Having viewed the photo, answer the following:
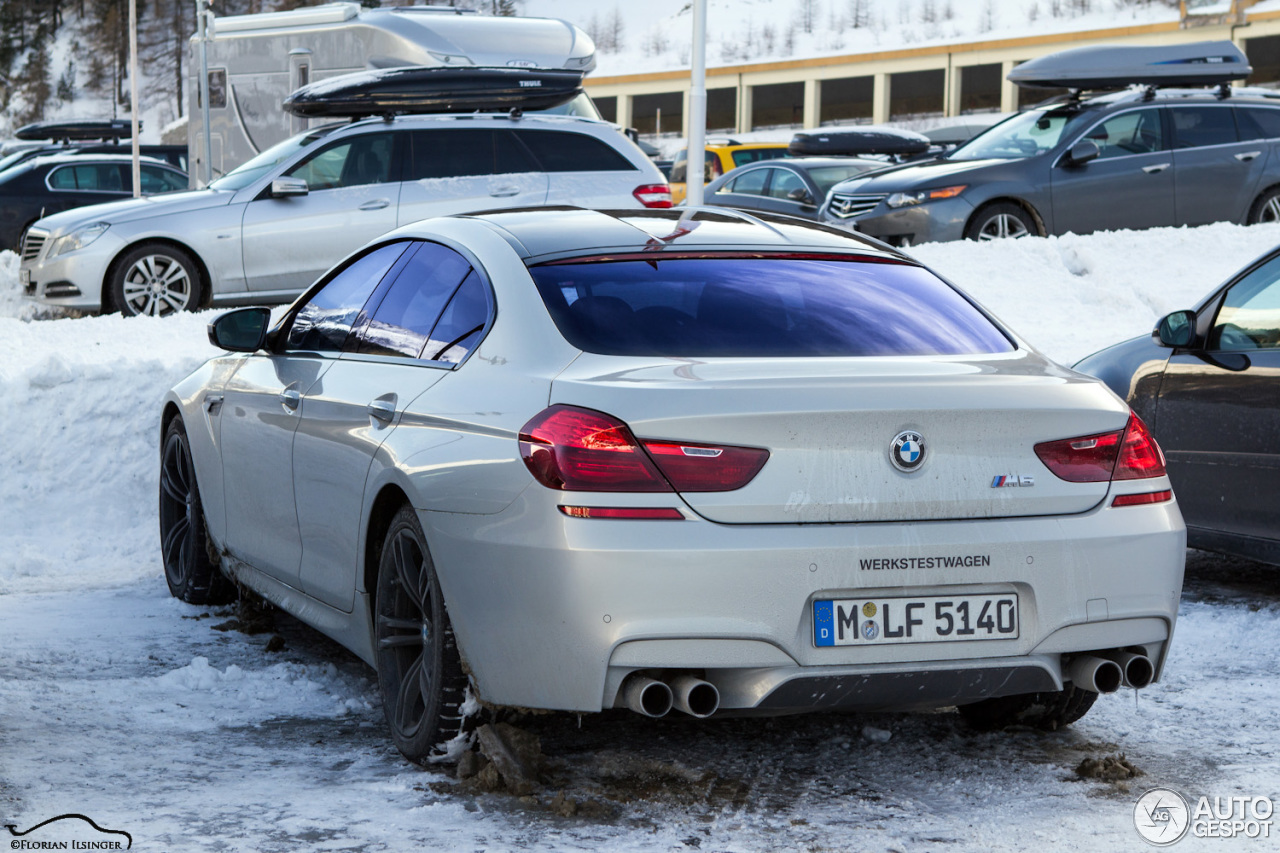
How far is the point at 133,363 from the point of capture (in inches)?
381

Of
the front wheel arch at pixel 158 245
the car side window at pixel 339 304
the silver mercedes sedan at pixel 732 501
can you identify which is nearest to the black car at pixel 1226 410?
the silver mercedes sedan at pixel 732 501

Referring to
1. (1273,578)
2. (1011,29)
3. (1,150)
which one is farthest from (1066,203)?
(1011,29)

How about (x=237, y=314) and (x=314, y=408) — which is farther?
(x=237, y=314)

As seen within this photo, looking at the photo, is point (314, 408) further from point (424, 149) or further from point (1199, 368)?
point (424, 149)

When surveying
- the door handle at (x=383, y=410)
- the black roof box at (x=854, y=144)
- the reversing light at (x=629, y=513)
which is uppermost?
the black roof box at (x=854, y=144)

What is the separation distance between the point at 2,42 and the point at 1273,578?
125729 mm

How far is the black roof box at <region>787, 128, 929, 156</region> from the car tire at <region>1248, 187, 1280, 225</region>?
302 inches

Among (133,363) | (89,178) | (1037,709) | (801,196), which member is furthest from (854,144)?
(1037,709)

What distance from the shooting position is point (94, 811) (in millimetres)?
3711

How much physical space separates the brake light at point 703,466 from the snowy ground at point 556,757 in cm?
79

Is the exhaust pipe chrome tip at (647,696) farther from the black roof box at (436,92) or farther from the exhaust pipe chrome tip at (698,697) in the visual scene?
the black roof box at (436,92)

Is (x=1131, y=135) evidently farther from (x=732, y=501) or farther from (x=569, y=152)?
(x=732, y=501)

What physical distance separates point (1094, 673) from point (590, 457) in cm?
132

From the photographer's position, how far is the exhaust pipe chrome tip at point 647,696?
3.56m
